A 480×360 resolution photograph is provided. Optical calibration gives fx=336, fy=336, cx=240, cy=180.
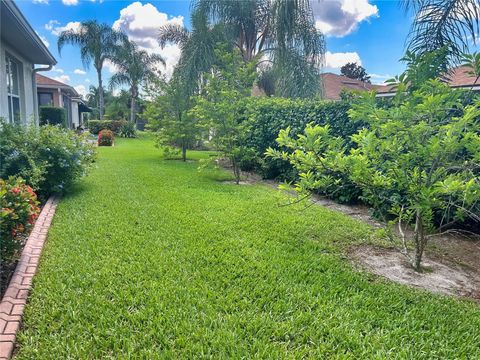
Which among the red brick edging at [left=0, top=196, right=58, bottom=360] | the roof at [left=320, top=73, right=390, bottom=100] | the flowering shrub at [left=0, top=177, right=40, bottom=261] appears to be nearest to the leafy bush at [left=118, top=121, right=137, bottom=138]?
the roof at [left=320, top=73, right=390, bottom=100]

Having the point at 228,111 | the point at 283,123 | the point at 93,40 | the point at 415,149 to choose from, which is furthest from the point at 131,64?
the point at 415,149

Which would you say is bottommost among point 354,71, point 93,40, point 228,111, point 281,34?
point 228,111

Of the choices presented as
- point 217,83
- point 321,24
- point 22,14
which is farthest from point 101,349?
point 321,24

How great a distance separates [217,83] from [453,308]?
7.12 metres

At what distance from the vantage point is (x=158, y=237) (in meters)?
4.09

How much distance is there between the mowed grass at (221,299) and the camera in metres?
2.21

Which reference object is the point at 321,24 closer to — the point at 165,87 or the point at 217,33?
the point at 217,33

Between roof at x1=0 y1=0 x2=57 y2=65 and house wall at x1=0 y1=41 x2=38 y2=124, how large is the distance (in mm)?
152

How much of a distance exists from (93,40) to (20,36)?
83.0 feet

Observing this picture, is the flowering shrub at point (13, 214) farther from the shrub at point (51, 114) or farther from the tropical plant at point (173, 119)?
the shrub at point (51, 114)

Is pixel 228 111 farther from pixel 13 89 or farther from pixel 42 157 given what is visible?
pixel 13 89

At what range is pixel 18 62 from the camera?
903 centimetres

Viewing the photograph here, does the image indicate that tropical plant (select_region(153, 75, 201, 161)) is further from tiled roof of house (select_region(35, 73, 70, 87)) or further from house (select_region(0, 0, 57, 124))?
tiled roof of house (select_region(35, 73, 70, 87))

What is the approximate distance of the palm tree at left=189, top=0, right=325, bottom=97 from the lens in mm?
11773
